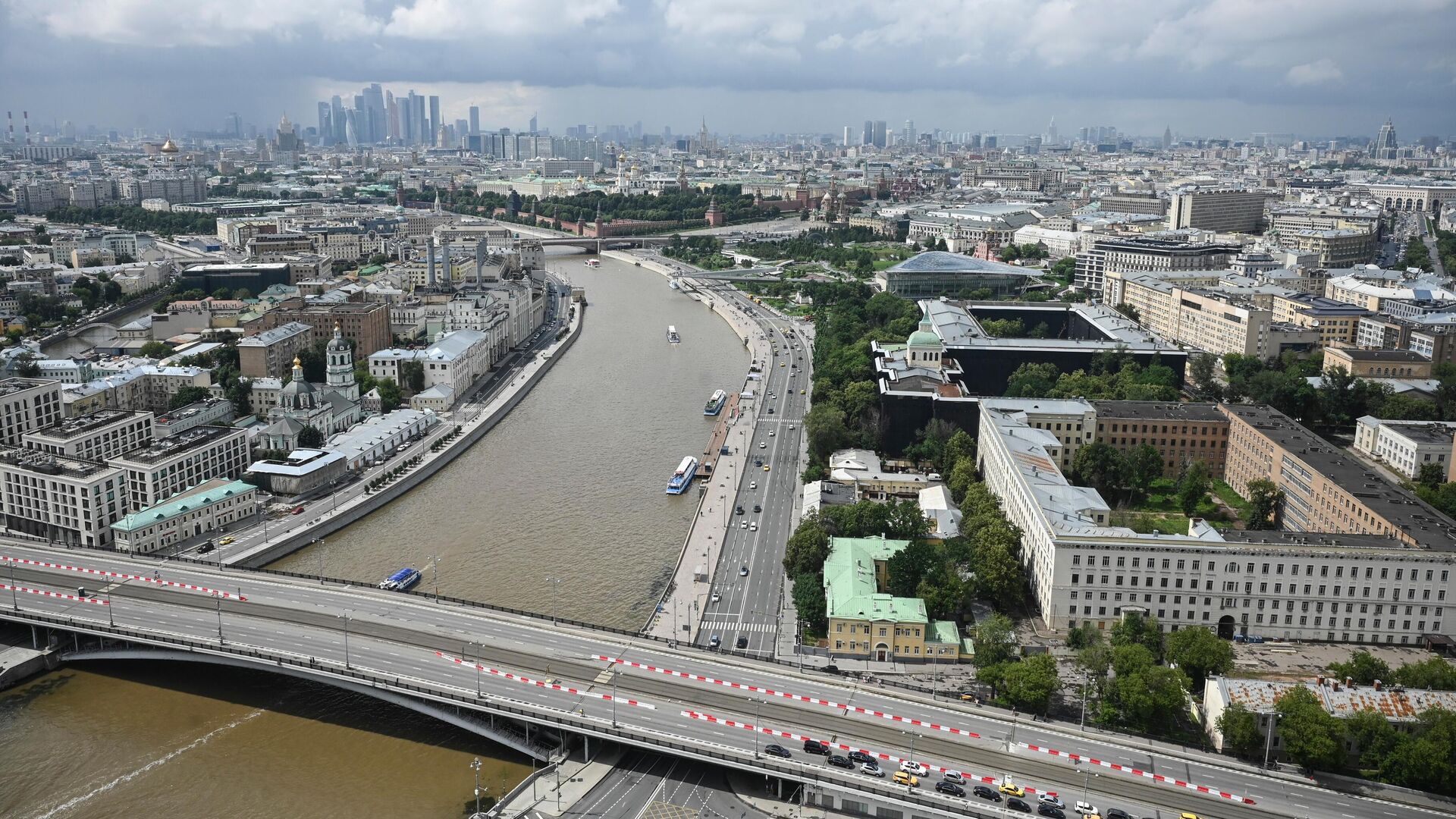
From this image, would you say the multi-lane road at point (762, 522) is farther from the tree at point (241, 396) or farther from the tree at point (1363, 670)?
the tree at point (241, 396)

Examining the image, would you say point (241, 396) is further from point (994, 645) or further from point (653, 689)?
point (994, 645)

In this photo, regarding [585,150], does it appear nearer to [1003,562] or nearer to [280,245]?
[280,245]

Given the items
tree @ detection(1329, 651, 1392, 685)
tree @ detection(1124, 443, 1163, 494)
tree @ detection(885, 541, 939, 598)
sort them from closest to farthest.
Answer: tree @ detection(1329, 651, 1392, 685) → tree @ detection(885, 541, 939, 598) → tree @ detection(1124, 443, 1163, 494)

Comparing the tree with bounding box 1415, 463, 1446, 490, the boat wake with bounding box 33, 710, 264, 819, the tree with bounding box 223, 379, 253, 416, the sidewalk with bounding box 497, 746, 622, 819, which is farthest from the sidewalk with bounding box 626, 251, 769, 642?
the tree with bounding box 1415, 463, 1446, 490

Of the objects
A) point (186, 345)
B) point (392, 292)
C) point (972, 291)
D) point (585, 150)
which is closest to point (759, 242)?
point (972, 291)

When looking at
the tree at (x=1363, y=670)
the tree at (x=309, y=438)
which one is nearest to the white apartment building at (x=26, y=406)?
the tree at (x=309, y=438)

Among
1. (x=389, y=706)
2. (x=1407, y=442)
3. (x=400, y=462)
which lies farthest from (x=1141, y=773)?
(x=400, y=462)

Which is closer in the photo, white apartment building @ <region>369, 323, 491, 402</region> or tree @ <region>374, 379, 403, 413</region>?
tree @ <region>374, 379, 403, 413</region>

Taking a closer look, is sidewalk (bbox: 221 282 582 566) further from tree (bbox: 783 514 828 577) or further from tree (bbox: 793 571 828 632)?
tree (bbox: 793 571 828 632)
